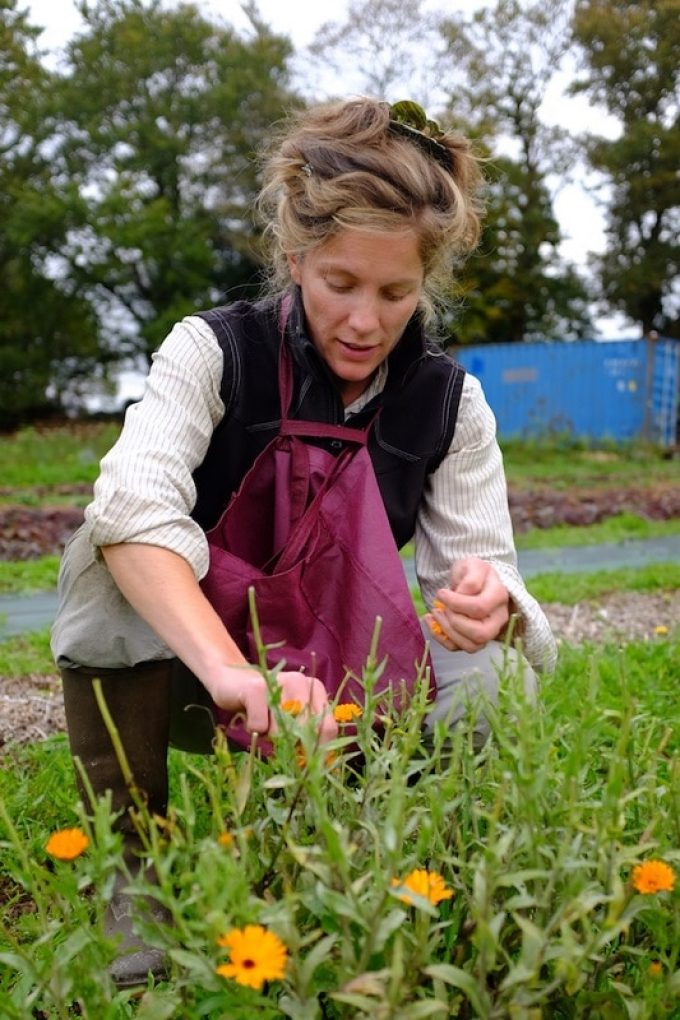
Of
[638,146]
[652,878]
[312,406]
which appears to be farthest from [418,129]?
[638,146]

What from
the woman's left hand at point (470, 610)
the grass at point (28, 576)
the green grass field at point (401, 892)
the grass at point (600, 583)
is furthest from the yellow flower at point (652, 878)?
the grass at point (28, 576)

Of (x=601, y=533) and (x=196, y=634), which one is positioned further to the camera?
(x=601, y=533)

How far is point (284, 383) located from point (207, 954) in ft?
3.75

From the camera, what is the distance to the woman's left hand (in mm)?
1682

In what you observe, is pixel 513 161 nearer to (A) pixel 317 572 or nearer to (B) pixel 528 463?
(B) pixel 528 463

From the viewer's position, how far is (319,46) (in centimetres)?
2427

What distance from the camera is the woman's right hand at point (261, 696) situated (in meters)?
1.28

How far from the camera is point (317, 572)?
186 cm

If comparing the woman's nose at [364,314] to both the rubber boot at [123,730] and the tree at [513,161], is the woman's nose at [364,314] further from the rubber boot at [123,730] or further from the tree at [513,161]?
the tree at [513,161]

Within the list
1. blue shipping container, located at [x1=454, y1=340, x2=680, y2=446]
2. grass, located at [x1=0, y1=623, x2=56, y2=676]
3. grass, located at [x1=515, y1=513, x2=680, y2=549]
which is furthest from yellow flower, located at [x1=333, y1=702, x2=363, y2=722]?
blue shipping container, located at [x1=454, y1=340, x2=680, y2=446]

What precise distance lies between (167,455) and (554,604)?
10.7 feet

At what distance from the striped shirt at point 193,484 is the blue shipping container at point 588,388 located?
51.0 feet

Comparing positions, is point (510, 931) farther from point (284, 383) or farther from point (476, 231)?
point (476, 231)

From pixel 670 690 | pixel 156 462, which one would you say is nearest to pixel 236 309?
pixel 156 462
